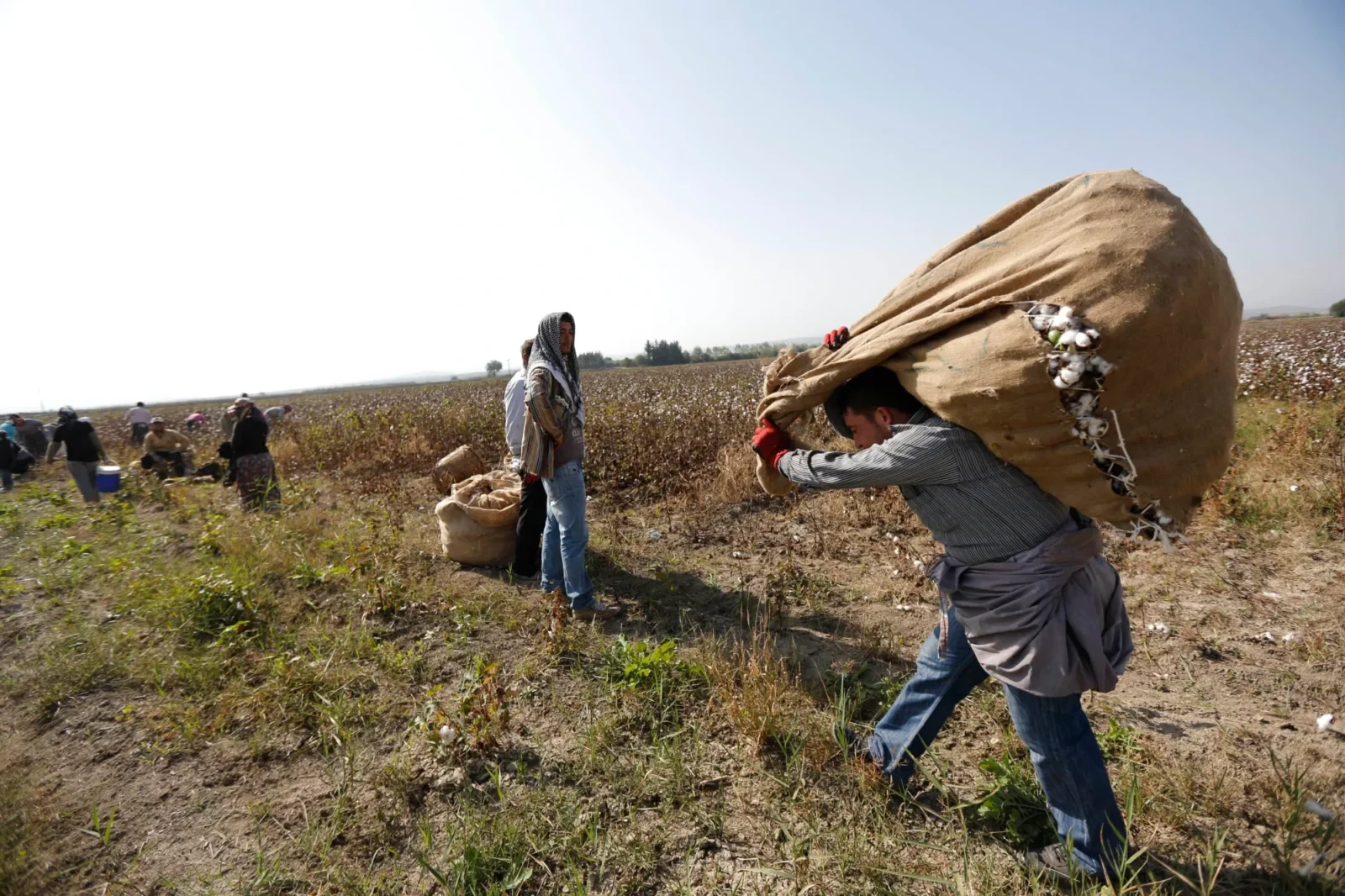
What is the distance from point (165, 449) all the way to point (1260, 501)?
1362 centimetres

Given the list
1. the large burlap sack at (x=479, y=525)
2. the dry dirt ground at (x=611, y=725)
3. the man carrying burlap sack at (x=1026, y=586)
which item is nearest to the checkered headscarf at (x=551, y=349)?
the large burlap sack at (x=479, y=525)

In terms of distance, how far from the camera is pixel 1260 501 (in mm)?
4820

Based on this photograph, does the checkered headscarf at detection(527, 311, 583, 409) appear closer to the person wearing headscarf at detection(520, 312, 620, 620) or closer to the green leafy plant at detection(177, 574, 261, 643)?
the person wearing headscarf at detection(520, 312, 620, 620)

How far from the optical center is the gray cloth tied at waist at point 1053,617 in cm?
162

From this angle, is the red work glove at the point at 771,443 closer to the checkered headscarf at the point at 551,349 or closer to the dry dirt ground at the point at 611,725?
the dry dirt ground at the point at 611,725

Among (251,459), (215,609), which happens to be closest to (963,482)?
(215,609)

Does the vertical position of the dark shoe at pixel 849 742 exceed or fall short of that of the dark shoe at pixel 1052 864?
it exceeds it

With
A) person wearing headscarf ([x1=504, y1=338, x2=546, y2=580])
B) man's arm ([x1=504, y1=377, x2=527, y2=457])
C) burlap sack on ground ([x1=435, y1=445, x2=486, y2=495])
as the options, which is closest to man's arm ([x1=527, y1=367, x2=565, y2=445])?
man's arm ([x1=504, y1=377, x2=527, y2=457])

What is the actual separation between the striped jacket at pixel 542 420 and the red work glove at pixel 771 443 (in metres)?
1.93

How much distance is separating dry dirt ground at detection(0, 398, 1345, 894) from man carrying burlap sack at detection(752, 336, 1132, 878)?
23 cm

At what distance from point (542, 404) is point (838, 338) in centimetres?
226

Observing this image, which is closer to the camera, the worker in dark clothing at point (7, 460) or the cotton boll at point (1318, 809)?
the cotton boll at point (1318, 809)

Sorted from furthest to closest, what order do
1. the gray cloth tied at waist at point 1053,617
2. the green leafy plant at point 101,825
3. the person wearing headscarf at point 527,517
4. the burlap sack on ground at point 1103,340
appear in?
the person wearing headscarf at point 527,517, the green leafy plant at point 101,825, the gray cloth tied at waist at point 1053,617, the burlap sack on ground at point 1103,340

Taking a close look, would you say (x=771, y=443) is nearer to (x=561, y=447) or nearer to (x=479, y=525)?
(x=561, y=447)
